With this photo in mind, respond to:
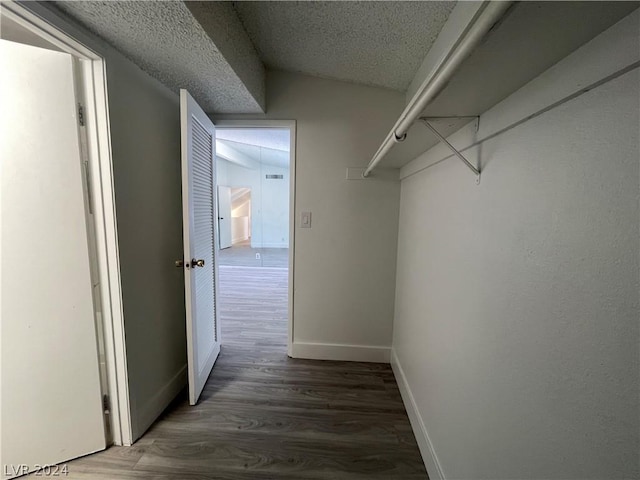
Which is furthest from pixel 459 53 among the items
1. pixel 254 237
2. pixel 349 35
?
pixel 254 237

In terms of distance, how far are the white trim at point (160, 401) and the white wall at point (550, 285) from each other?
1.60 meters

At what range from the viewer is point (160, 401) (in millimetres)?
1514

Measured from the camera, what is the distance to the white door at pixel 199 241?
4.62 feet

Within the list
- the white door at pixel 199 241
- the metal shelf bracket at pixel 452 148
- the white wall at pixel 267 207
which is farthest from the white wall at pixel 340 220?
the white wall at pixel 267 207

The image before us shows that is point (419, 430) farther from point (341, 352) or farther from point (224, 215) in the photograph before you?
point (224, 215)

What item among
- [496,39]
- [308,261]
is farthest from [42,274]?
[496,39]

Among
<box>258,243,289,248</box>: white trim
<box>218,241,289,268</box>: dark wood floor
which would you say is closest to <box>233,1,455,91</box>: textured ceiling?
<box>258,243,289,248</box>: white trim

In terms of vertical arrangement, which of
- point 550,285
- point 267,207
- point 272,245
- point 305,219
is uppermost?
point 267,207

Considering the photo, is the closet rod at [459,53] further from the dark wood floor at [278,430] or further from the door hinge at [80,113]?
the dark wood floor at [278,430]

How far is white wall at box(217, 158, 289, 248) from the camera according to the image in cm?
446

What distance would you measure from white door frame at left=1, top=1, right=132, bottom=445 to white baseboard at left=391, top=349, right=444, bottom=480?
1.60m

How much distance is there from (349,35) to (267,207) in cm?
378

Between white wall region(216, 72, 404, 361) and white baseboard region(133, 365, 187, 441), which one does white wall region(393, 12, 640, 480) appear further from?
white baseboard region(133, 365, 187, 441)

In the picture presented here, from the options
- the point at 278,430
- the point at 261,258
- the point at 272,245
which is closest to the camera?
the point at 278,430
